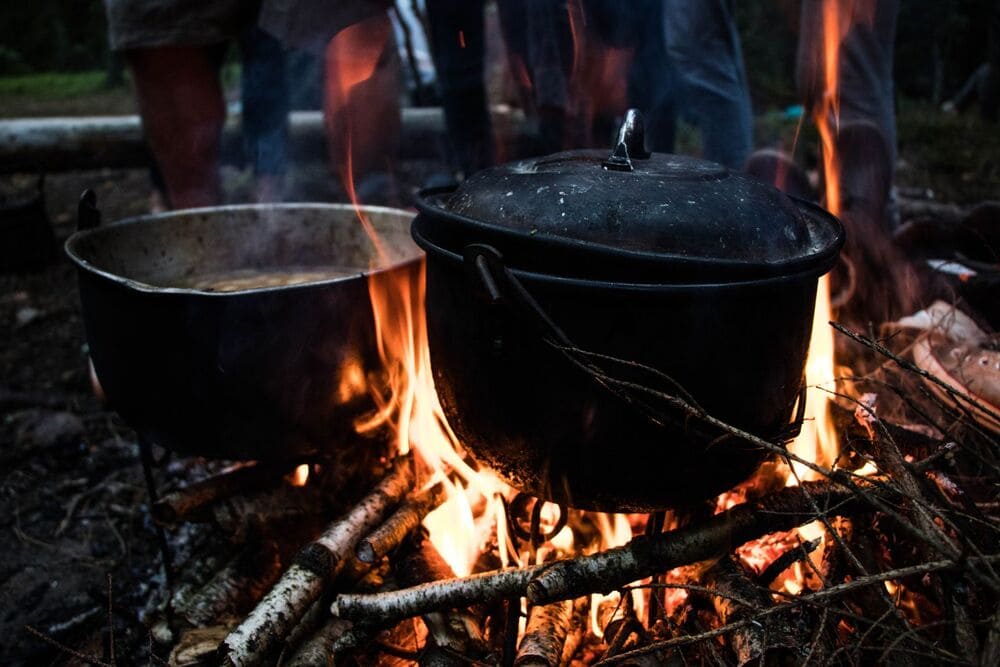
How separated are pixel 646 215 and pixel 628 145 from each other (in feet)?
0.97

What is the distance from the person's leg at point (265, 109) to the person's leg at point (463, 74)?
3.27 feet

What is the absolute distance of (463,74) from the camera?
434cm

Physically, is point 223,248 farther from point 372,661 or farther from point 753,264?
point 753,264

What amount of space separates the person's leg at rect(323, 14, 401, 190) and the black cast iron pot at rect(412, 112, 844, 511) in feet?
8.63

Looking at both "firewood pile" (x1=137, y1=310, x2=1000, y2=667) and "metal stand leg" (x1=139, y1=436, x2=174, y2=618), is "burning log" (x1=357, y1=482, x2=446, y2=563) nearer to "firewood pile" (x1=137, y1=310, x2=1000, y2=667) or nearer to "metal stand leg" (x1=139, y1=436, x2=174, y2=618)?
"firewood pile" (x1=137, y1=310, x2=1000, y2=667)

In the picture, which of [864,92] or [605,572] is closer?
[605,572]

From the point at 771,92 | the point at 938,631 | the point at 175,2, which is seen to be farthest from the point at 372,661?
the point at 771,92

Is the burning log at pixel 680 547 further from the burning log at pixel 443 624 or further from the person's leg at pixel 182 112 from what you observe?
the person's leg at pixel 182 112

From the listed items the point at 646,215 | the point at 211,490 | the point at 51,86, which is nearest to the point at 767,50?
the point at 646,215

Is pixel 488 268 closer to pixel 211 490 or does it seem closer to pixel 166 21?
pixel 211 490

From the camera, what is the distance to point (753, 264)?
1238 millimetres

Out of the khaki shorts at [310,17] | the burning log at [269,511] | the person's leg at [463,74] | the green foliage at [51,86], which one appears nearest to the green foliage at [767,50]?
the person's leg at [463,74]

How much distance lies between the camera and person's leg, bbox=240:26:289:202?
447 centimetres

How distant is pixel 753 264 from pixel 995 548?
3.07 ft
